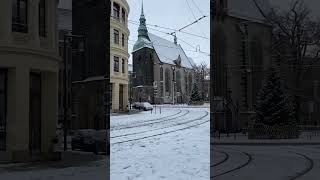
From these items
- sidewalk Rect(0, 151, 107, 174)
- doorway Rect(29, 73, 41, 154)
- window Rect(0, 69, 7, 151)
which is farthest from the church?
window Rect(0, 69, 7, 151)

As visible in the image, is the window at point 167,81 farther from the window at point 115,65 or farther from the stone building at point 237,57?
the stone building at point 237,57

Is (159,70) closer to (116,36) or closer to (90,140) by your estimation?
(116,36)

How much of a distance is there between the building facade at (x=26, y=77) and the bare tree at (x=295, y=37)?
254 centimetres

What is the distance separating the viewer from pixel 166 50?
4.71 m

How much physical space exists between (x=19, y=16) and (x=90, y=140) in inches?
55.4

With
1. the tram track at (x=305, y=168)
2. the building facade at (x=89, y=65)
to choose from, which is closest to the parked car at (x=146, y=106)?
the building facade at (x=89, y=65)

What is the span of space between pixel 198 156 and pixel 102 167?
3.22 feet

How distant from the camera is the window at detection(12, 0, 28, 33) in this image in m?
4.10

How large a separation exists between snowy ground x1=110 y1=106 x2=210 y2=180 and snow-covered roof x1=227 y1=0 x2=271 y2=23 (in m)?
1.33

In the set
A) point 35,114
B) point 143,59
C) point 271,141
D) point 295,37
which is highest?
point 295,37

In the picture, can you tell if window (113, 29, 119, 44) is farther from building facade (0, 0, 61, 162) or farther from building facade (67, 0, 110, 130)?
building facade (0, 0, 61, 162)

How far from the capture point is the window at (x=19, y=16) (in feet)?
13.4

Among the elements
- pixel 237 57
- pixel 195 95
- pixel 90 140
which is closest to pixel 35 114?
pixel 90 140

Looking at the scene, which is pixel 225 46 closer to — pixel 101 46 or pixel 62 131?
pixel 101 46
